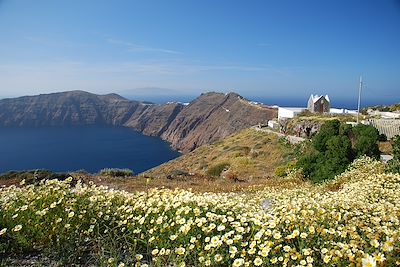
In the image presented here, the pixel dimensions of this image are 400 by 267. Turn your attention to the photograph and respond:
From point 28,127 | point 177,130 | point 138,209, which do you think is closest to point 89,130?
point 28,127

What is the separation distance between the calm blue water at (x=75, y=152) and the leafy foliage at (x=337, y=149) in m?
52.3

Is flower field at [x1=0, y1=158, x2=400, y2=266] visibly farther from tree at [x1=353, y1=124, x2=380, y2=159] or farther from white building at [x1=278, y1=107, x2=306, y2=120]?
white building at [x1=278, y1=107, x2=306, y2=120]

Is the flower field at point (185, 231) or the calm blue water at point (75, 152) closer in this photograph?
the flower field at point (185, 231)

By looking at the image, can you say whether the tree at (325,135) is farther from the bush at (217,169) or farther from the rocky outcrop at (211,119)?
the rocky outcrop at (211,119)

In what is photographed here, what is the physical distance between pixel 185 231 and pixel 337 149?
1328 centimetres

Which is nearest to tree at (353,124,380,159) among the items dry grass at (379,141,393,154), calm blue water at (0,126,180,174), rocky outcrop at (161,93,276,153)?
dry grass at (379,141,393,154)

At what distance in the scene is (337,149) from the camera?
49.4 ft

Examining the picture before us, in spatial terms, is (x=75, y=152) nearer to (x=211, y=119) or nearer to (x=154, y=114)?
(x=211, y=119)

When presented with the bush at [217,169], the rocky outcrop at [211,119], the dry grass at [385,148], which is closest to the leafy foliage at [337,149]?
the dry grass at [385,148]

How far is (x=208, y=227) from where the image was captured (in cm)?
365

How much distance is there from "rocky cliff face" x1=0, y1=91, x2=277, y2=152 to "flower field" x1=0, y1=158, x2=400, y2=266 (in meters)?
74.8

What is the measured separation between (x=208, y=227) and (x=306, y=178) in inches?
560

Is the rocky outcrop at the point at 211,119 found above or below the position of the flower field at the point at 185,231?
below

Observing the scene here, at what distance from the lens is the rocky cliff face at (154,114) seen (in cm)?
10325
